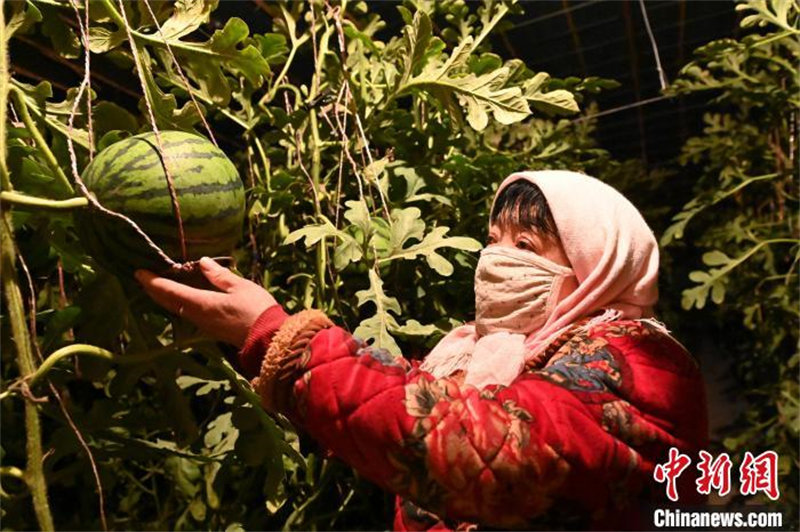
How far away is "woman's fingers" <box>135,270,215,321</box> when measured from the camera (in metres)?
0.89

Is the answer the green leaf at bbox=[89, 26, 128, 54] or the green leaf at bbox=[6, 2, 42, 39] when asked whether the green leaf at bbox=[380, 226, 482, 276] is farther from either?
the green leaf at bbox=[6, 2, 42, 39]

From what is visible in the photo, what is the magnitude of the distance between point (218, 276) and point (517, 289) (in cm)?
47

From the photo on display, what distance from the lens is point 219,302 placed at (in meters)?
0.89

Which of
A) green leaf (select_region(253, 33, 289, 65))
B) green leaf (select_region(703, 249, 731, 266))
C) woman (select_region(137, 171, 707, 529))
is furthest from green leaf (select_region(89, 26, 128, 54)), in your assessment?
green leaf (select_region(703, 249, 731, 266))

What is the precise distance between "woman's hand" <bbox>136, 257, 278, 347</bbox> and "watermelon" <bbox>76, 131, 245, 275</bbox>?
1.5 inches

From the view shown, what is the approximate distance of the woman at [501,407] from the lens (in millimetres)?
832

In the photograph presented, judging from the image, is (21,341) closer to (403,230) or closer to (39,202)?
(39,202)

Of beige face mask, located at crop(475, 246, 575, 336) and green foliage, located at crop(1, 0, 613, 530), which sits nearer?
beige face mask, located at crop(475, 246, 575, 336)

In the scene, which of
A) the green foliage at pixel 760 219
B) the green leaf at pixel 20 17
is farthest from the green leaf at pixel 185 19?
the green foliage at pixel 760 219

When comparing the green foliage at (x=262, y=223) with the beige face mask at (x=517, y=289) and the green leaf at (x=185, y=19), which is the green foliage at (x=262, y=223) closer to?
the green leaf at (x=185, y=19)

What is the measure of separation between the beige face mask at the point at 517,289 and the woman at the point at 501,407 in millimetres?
46

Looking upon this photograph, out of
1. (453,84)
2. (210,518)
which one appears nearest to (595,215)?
(453,84)

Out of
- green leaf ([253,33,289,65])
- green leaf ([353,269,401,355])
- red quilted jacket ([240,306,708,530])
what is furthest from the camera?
green leaf ([253,33,289,65])

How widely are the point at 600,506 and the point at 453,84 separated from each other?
36.9 inches
